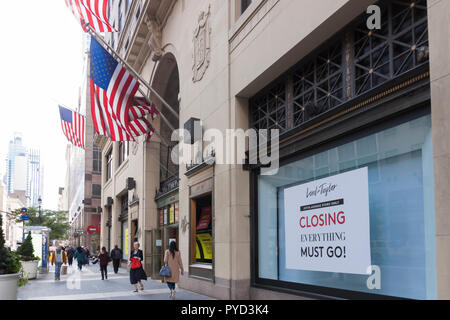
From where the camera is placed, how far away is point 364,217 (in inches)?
286

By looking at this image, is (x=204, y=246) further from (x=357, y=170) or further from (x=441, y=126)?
(x=441, y=126)

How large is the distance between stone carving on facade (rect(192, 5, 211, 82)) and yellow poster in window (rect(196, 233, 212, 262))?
5.31 metres

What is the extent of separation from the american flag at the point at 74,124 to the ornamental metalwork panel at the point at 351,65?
44.2ft

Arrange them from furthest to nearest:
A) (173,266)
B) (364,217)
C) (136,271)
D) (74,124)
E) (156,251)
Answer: (74,124), (156,251), (136,271), (173,266), (364,217)

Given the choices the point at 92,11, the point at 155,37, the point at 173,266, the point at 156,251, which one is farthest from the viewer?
the point at 156,251

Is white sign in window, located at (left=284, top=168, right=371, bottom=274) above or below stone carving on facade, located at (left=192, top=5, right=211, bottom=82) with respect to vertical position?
below

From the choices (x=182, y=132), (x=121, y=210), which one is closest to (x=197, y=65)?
(x=182, y=132)

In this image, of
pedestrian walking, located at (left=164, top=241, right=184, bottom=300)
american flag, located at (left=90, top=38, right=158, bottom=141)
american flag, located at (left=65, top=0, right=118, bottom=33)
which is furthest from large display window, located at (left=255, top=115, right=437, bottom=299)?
american flag, located at (left=65, top=0, right=118, bottom=33)

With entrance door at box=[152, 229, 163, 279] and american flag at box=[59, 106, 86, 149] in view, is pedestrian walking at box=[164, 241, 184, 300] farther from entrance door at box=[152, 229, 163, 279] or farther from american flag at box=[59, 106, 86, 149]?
american flag at box=[59, 106, 86, 149]

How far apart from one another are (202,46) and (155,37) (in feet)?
19.8

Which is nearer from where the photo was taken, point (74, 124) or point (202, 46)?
point (202, 46)

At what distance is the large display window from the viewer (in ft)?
20.5

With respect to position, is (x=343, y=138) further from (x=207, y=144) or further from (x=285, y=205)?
(x=207, y=144)

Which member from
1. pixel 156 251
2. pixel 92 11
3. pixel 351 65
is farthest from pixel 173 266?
pixel 92 11
